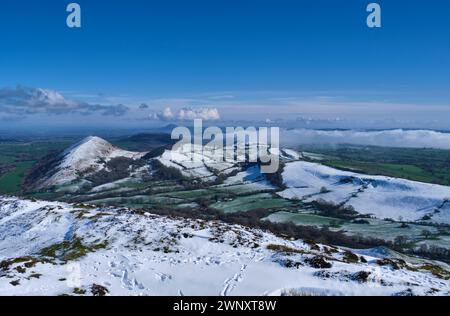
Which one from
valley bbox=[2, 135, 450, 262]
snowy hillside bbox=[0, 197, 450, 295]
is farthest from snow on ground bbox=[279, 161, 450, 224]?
snowy hillside bbox=[0, 197, 450, 295]

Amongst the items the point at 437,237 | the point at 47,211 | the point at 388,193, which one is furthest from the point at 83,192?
the point at 437,237

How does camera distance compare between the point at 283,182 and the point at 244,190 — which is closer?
the point at 244,190

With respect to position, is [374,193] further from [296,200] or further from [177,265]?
[177,265]

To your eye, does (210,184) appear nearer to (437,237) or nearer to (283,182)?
(283,182)

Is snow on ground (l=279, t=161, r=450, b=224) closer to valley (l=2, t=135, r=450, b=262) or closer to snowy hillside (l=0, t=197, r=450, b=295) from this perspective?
valley (l=2, t=135, r=450, b=262)

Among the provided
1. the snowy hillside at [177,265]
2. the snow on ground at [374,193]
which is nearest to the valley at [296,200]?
the snow on ground at [374,193]
